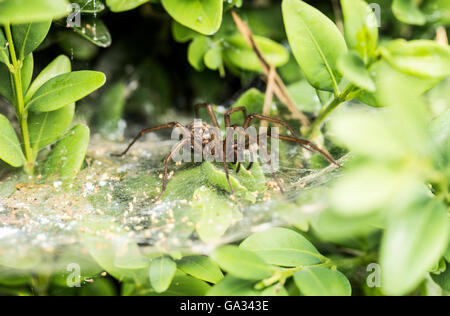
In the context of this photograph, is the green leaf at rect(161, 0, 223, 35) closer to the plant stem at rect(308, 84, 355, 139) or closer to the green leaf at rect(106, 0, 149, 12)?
the green leaf at rect(106, 0, 149, 12)

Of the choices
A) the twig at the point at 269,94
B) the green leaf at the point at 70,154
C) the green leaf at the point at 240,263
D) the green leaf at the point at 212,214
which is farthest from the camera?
the twig at the point at 269,94

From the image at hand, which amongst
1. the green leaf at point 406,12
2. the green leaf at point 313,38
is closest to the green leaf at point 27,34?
the green leaf at point 313,38

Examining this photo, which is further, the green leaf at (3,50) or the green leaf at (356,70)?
the green leaf at (3,50)

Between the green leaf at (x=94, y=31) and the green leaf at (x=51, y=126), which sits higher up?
the green leaf at (x=94, y=31)

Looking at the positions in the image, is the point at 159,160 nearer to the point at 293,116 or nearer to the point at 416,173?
the point at 293,116

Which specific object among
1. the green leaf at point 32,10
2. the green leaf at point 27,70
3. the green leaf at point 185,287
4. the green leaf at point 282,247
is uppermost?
the green leaf at point 32,10

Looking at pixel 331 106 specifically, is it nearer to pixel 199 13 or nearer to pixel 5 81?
pixel 199 13

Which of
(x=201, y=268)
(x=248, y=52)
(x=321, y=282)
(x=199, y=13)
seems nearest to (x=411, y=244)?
(x=321, y=282)

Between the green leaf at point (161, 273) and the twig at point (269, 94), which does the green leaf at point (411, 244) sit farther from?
the twig at point (269, 94)
